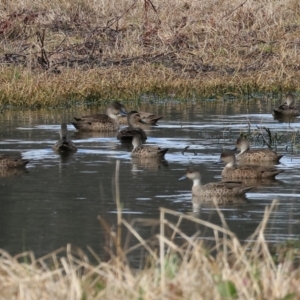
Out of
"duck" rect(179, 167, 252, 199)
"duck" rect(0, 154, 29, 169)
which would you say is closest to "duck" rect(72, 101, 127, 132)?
"duck" rect(0, 154, 29, 169)

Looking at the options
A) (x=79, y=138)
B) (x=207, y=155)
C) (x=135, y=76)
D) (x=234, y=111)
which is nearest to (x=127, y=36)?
(x=135, y=76)

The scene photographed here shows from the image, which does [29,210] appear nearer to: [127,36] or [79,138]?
[79,138]

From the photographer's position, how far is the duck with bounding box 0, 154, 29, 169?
13.9 m

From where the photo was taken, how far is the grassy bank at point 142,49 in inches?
880

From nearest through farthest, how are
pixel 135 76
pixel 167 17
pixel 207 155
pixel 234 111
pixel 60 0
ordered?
pixel 207 155
pixel 234 111
pixel 135 76
pixel 167 17
pixel 60 0

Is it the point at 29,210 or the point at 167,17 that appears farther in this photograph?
the point at 167,17

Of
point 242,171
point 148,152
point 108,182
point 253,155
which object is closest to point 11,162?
point 108,182

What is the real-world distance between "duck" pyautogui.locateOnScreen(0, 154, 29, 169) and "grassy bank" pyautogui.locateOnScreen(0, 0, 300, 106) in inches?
266

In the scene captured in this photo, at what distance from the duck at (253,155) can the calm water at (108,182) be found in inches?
7.2

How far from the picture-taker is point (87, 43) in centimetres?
2628

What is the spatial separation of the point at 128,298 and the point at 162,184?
23.3ft

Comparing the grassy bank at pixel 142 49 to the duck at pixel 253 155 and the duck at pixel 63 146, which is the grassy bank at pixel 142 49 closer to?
the duck at pixel 63 146

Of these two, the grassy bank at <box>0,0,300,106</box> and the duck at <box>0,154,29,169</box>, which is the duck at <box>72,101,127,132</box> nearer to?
the grassy bank at <box>0,0,300,106</box>

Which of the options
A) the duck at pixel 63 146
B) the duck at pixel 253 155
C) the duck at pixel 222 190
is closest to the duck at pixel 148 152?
the duck at pixel 63 146
